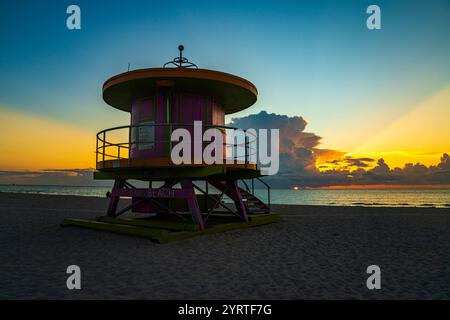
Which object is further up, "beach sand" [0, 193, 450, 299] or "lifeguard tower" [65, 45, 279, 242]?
"lifeguard tower" [65, 45, 279, 242]

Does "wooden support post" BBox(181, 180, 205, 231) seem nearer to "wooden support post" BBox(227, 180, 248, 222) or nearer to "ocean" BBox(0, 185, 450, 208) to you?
"wooden support post" BBox(227, 180, 248, 222)

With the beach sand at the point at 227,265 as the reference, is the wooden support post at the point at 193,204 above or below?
above

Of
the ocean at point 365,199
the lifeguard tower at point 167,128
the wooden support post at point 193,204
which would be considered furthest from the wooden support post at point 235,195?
the ocean at point 365,199

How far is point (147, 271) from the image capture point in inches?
259

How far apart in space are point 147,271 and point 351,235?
7.93 metres

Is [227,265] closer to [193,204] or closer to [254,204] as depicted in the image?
[193,204]

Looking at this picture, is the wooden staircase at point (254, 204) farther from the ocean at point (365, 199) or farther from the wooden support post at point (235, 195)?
the ocean at point (365, 199)

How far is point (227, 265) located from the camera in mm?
7121

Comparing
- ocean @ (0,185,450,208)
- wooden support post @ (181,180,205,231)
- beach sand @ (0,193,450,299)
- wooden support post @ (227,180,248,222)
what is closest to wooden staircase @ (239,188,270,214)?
wooden support post @ (227,180,248,222)

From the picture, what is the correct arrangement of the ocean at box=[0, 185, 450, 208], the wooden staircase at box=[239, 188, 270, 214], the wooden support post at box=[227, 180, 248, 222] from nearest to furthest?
the wooden support post at box=[227, 180, 248, 222], the wooden staircase at box=[239, 188, 270, 214], the ocean at box=[0, 185, 450, 208]

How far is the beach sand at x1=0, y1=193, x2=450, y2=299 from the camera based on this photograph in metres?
5.38

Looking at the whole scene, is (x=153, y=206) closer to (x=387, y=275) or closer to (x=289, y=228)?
(x=289, y=228)

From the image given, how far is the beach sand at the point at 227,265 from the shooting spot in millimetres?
5383

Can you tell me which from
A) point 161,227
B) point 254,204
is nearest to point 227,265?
point 161,227
